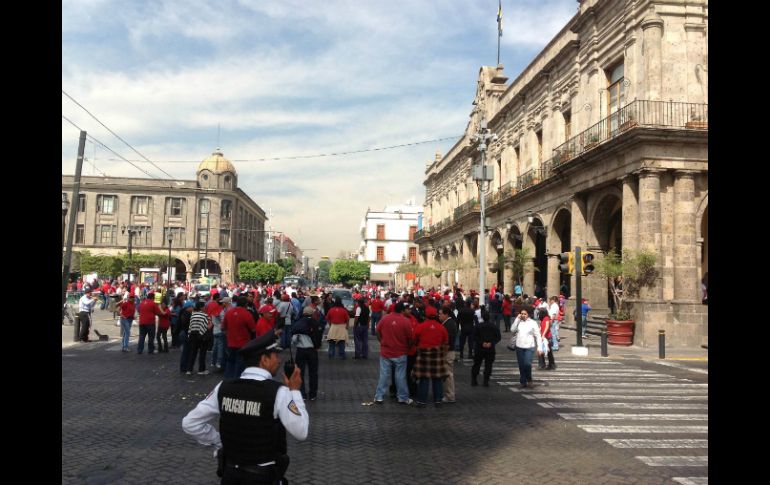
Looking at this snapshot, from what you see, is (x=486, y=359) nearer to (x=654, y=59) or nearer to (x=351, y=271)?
(x=654, y=59)

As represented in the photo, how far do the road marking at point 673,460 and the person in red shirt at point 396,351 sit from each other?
4175 millimetres

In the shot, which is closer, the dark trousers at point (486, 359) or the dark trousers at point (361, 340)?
the dark trousers at point (486, 359)

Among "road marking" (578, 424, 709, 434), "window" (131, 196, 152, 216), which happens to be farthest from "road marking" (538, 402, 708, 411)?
"window" (131, 196, 152, 216)

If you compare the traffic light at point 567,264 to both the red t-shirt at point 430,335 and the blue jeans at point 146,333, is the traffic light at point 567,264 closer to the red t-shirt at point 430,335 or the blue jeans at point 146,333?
the red t-shirt at point 430,335

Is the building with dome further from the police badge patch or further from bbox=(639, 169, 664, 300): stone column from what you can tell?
the police badge patch

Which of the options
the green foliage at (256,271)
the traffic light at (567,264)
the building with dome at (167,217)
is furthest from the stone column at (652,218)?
the green foliage at (256,271)

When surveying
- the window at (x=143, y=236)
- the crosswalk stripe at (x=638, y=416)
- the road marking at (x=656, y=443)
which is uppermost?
the window at (x=143, y=236)

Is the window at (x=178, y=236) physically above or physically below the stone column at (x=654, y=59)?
below

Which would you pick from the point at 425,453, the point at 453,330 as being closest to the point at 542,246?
the point at 453,330

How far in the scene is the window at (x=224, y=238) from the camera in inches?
2997
